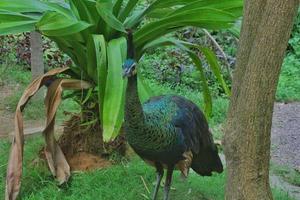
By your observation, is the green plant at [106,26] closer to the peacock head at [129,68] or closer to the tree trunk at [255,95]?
the peacock head at [129,68]

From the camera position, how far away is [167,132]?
376 centimetres

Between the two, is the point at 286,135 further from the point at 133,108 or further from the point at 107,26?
the point at 133,108

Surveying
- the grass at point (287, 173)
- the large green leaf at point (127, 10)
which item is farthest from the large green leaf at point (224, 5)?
the grass at point (287, 173)

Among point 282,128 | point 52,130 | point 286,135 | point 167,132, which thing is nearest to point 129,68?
point 167,132

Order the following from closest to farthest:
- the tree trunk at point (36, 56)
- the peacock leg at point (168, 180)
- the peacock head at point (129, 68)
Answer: the peacock head at point (129, 68) → the peacock leg at point (168, 180) → the tree trunk at point (36, 56)

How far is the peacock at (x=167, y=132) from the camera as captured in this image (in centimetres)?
358

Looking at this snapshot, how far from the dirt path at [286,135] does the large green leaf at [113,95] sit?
2.53m

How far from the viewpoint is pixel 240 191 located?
2924mm

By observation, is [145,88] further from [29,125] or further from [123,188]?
[29,125]

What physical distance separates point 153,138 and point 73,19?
1070mm

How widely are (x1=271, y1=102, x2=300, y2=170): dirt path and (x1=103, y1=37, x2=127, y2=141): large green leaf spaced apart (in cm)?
253

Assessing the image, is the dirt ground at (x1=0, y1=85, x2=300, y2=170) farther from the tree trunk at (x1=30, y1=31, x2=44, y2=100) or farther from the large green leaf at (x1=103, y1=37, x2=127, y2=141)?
the large green leaf at (x1=103, y1=37, x2=127, y2=141)

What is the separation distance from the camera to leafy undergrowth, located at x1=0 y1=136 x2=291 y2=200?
4.31 metres

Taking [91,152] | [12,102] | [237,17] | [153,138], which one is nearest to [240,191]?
[153,138]
